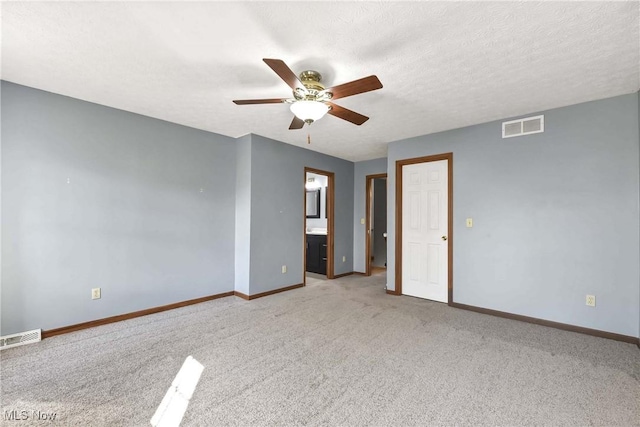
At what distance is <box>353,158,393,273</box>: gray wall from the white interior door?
4.80ft

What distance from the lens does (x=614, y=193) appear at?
110 inches

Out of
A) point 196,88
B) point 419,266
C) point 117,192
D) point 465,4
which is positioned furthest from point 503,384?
point 117,192

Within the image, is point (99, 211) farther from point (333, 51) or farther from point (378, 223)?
point (378, 223)

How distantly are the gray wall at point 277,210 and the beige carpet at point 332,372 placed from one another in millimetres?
1014

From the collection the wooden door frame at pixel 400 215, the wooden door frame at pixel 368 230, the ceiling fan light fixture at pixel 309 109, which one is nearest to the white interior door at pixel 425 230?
the wooden door frame at pixel 400 215

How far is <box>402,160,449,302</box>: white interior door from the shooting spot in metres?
3.96

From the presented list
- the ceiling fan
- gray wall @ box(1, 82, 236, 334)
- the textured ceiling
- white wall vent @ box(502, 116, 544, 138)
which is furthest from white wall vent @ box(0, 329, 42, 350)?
white wall vent @ box(502, 116, 544, 138)

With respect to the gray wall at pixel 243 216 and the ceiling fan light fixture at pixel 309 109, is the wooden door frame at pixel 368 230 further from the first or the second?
the ceiling fan light fixture at pixel 309 109

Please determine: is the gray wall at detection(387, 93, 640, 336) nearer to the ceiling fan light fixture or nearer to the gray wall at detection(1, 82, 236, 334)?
the ceiling fan light fixture

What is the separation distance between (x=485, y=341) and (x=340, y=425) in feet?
6.04

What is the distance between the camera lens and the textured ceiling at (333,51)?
1.64 metres

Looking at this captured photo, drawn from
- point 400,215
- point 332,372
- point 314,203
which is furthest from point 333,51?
point 314,203

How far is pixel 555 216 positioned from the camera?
121 inches

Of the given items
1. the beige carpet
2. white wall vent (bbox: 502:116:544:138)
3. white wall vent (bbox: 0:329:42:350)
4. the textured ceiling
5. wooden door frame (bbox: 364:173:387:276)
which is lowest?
the beige carpet
